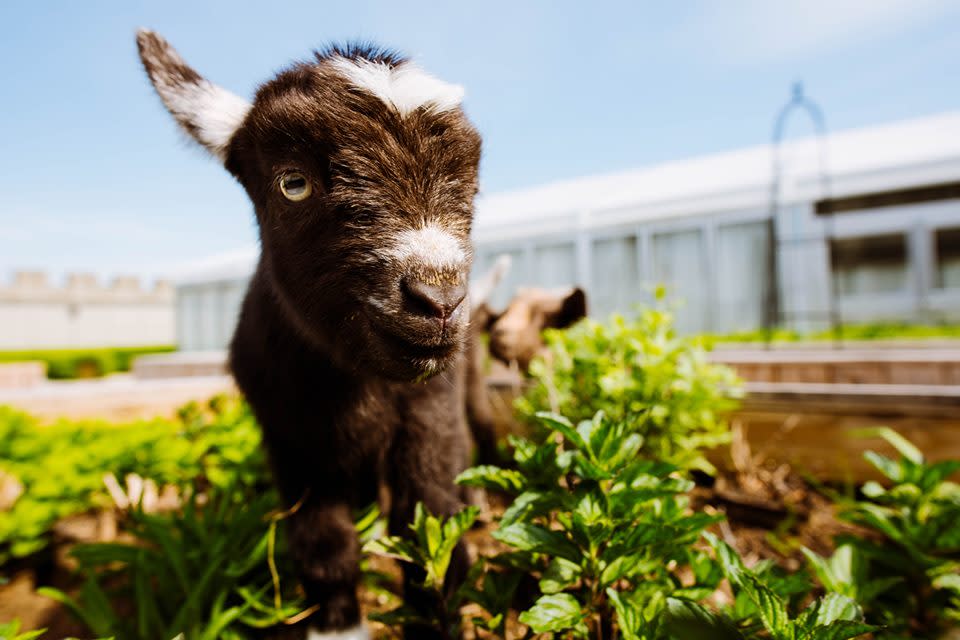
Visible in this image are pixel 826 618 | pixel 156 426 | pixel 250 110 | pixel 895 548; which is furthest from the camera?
pixel 156 426

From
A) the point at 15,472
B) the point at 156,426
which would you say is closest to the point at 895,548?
the point at 156,426

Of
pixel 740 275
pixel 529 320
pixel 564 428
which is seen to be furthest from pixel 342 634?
pixel 740 275

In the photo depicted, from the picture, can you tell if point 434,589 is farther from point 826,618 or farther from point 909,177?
point 909,177

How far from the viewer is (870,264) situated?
14.2 metres

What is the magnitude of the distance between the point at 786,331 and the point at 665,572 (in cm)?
1342

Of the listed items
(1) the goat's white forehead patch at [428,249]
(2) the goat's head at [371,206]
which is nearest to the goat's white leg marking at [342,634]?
(2) the goat's head at [371,206]

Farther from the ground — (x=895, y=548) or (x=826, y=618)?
(x=826, y=618)

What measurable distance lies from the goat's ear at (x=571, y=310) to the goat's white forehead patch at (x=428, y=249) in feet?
9.01

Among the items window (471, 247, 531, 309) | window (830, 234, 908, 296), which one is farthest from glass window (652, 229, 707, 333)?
window (471, 247, 531, 309)

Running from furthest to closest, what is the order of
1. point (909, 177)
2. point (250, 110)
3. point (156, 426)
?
point (909, 177)
point (156, 426)
point (250, 110)

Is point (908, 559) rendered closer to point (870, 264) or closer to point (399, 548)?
point (399, 548)

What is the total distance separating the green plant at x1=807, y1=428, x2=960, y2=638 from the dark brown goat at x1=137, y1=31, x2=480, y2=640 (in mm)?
1570

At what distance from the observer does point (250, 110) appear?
195 centimetres

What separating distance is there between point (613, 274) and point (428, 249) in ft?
47.1
